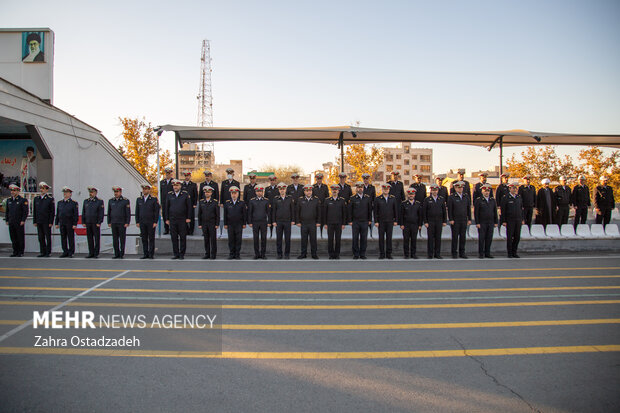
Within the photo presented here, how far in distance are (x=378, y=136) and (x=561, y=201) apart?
21.9 feet

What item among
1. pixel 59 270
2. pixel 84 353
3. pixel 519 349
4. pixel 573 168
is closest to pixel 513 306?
pixel 519 349

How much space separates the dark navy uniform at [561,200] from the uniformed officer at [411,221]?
569 centimetres

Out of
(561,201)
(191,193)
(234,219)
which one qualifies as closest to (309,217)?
(234,219)

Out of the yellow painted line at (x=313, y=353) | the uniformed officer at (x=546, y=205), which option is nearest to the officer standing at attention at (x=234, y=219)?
the yellow painted line at (x=313, y=353)

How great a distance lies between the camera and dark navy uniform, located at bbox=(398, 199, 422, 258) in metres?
11.2

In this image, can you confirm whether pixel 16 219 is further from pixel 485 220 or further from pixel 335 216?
pixel 485 220

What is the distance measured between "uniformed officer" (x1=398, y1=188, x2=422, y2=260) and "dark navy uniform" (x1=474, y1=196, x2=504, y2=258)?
5.68 ft

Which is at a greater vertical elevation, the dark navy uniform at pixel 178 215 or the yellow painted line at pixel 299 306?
the dark navy uniform at pixel 178 215

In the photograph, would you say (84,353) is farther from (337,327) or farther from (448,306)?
(448,306)

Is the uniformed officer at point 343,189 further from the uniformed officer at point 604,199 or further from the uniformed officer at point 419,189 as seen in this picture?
the uniformed officer at point 604,199

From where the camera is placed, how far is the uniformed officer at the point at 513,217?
37.0 feet

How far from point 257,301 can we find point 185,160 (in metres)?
123

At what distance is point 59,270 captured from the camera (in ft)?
29.8

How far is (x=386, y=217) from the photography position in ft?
36.7
